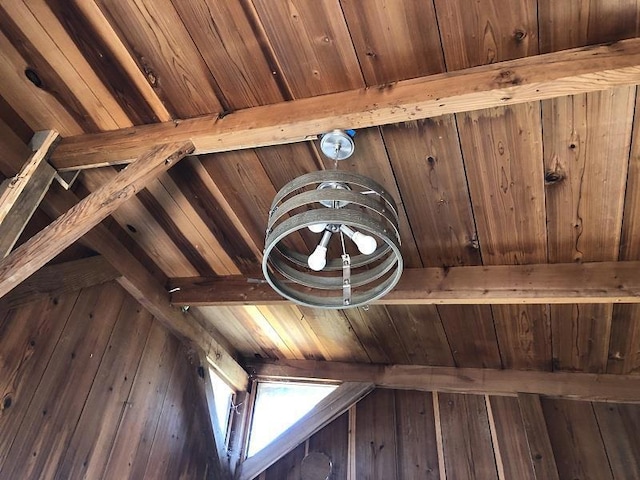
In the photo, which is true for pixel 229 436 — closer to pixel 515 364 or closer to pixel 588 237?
pixel 515 364

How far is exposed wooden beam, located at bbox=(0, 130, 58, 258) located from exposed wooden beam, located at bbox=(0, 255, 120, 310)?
0.28m

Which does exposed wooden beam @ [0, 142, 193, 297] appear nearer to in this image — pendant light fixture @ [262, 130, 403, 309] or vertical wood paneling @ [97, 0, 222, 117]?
vertical wood paneling @ [97, 0, 222, 117]

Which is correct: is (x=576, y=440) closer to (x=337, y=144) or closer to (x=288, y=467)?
Result: (x=288, y=467)

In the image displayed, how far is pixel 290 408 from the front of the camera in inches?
118

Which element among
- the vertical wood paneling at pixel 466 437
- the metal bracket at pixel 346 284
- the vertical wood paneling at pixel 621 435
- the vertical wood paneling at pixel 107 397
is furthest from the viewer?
the vertical wood paneling at pixel 466 437

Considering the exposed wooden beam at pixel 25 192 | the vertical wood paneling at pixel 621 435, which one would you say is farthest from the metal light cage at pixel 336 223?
the vertical wood paneling at pixel 621 435

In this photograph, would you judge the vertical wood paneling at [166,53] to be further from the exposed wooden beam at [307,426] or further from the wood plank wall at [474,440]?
the wood plank wall at [474,440]

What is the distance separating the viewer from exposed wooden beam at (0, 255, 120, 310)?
6.06 ft

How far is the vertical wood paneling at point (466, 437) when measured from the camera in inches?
96.7

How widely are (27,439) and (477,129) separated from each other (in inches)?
78.0

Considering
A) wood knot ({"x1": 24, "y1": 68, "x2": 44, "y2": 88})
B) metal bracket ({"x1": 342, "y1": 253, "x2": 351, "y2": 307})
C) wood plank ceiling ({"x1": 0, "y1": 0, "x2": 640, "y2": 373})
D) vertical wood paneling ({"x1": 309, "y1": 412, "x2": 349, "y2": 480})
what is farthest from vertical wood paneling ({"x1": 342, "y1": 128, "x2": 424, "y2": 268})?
vertical wood paneling ({"x1": 309, "y1": 412, "x2": 349, "y2": 480})

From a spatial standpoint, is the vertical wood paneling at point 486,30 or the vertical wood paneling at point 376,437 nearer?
the vertical wood paneling at point 486,30

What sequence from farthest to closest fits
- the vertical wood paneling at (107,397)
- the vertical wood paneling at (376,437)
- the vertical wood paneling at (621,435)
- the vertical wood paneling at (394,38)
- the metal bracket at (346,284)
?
the vertical wood paneling at (376,437), the vertical wood paneling at (621,435), the vertical wood paneling at (107,397), the metal bracket at (346,284), the vertical wood paneling at (394,38)

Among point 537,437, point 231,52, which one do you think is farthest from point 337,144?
point 537,437
